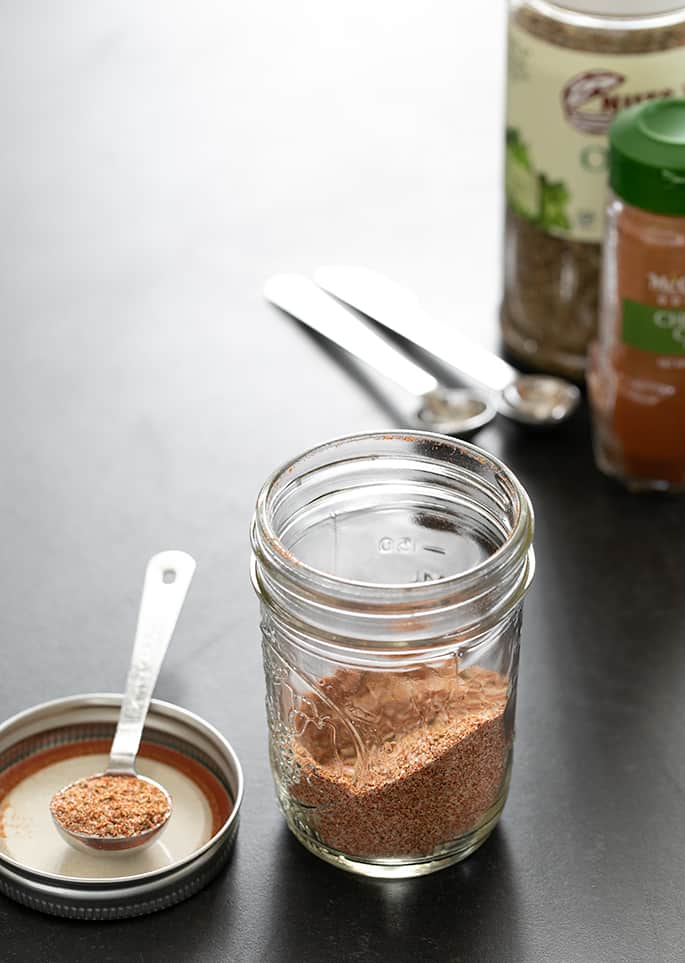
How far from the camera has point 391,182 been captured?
1.37 m

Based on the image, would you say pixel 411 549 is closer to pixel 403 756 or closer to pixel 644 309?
pixel 403 756

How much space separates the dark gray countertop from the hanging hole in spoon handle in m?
0.05

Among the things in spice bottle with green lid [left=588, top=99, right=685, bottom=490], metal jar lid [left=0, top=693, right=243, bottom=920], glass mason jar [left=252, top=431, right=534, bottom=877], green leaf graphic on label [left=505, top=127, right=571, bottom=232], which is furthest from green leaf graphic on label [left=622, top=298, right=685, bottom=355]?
metal jar lid [left=0, top=693, right=243, bottom=920]

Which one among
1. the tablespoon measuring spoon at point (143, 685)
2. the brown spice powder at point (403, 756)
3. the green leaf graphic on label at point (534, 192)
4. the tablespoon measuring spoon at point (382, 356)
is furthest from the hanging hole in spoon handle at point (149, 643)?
the green leaf graphic on label at point (534, 192)

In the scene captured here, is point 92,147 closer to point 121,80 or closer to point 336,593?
point 121,80

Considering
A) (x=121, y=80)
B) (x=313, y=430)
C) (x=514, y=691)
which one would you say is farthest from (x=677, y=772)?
(x=121, y=80)

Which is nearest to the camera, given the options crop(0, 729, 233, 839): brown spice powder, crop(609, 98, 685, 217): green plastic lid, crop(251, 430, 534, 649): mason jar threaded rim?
crop(251, 430, 534, 649): mason jar threaded rim

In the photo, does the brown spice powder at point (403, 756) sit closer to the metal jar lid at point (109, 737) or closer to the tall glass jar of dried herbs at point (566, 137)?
the metal jar lid at point (109, 737)

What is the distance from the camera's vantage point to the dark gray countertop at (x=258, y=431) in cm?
78

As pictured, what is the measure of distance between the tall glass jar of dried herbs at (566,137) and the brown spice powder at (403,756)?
434 mm

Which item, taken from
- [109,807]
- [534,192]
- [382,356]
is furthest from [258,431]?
[109,807]

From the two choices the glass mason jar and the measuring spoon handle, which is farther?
the measuring spoon handle

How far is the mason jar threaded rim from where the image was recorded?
692 mm

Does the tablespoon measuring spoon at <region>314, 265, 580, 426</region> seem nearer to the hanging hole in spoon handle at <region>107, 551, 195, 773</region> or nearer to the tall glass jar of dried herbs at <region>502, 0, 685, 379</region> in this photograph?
the tall glass jar of dried herbs at <region>502, 0, 685, 379</region>
